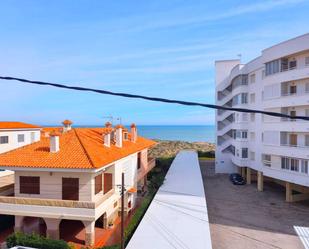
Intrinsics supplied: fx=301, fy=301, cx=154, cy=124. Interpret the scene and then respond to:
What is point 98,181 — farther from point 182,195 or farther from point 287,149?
point 287,149

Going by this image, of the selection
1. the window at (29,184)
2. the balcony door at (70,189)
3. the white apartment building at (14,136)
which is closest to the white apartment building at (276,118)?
the balcony door at (70,189)

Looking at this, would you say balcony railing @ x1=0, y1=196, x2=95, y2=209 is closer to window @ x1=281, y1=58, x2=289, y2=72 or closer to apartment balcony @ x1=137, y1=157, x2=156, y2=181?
apartment balcony @ x1=137, y1=157, x2=156, y2=181

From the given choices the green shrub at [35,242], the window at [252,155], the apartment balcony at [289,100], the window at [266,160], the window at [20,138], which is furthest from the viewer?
the window at [252,155]

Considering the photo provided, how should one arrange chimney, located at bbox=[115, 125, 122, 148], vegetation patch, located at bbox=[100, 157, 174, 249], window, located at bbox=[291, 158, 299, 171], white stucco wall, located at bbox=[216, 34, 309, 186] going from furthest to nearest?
window, located at bbox=[291, 158, 299, 171], white stucco wall, located at bbox=[216, 34, 309, 186], chimney, located at bbox=[115, 125, 122, 148], vegetation patch, located at bbox=[100, 157, 174, 249]

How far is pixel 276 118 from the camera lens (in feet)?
106

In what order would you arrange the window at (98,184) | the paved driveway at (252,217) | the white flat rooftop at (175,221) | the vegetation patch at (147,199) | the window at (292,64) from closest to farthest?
1. the white flat rooftop at (175,221)
2. the vegetation patch at (147,199)
3. the paved driveway at (252,217)
4. the window at (98,184)
5. the window at (292,64)

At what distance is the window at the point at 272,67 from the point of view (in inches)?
1255

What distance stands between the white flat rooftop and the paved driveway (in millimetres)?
2529

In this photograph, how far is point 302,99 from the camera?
2870 centimetres

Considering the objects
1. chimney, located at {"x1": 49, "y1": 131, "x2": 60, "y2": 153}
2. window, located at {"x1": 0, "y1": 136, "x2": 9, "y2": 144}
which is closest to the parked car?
chimney, located at {"x1": 49, "y1": 131, "x2": 60, "y2": 153}

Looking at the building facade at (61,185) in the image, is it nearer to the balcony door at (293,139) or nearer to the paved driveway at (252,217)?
the paved driveway at (252,217)

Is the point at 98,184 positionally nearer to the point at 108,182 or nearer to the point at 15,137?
the point at 108,182

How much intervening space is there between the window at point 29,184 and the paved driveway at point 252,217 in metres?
12.6

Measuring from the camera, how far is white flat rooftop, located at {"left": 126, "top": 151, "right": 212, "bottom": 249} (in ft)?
49.5
